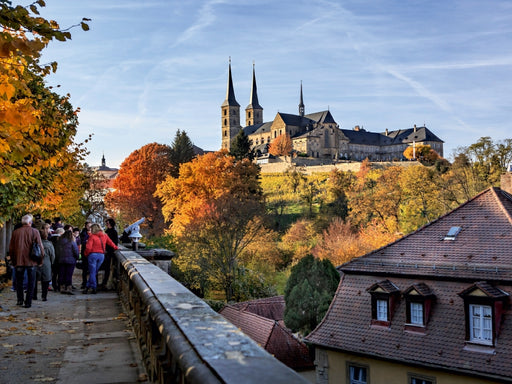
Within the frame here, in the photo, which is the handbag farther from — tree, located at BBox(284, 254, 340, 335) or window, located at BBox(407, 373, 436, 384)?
tree, located at BBox(284, 254, 340, 335)

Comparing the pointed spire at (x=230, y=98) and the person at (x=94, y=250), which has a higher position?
the pointed spire at (x=230, y=98)

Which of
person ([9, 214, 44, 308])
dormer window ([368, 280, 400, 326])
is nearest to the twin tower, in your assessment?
dormer window ([368, 280, 400, 326])

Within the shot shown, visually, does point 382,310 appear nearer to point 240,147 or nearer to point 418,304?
point 418,304

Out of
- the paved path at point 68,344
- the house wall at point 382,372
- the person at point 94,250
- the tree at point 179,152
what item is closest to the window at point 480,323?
the house wall at point 382,372

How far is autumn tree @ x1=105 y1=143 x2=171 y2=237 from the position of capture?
59.8 meters

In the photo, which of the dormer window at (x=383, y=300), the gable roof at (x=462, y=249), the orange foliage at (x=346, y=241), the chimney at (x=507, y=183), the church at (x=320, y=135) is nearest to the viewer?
the gable roof at (x=462, y=249)

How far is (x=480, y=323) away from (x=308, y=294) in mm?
13322

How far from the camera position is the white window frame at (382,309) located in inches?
913

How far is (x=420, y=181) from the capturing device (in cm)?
6091

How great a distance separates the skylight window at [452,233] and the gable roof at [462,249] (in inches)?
5.1

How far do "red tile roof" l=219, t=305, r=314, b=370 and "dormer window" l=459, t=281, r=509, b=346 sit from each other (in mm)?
10426

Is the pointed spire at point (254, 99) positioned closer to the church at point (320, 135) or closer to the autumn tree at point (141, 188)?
the church at point (320, 135)

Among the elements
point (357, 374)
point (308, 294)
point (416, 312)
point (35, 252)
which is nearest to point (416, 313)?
point (416, 312)

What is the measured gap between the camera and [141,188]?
6253 centimetres
